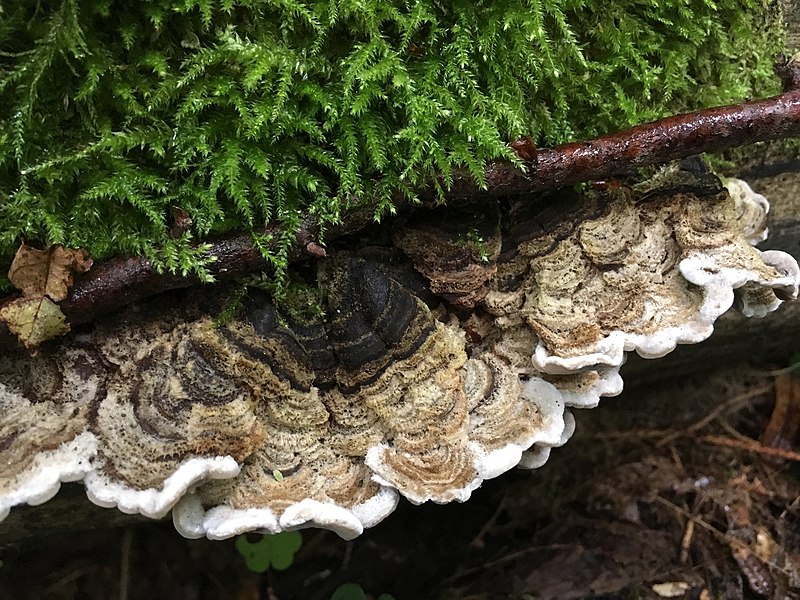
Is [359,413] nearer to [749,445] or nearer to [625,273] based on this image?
[625,273]

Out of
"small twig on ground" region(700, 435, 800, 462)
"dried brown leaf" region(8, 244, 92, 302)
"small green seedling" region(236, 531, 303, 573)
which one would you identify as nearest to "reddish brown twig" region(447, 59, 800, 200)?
"dried brown leaf" region(8, 244, 92, 302)

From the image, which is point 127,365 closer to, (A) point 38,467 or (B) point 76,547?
(A) point 38,467

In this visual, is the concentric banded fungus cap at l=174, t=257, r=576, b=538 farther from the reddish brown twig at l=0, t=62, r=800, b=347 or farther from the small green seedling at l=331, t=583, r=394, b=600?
the small green seedling at l=331, t=583, r=394, b=600

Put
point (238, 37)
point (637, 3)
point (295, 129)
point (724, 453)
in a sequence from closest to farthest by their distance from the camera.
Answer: point (238, 37)
point (295, 129)
point (637, 3)
point (724, 453)

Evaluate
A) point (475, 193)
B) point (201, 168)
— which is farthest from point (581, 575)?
point (201, 168)

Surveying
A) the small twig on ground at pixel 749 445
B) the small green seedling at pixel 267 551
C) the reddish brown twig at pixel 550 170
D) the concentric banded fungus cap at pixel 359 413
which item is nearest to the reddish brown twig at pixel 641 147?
the reddish brown twig at pixel 550 170
